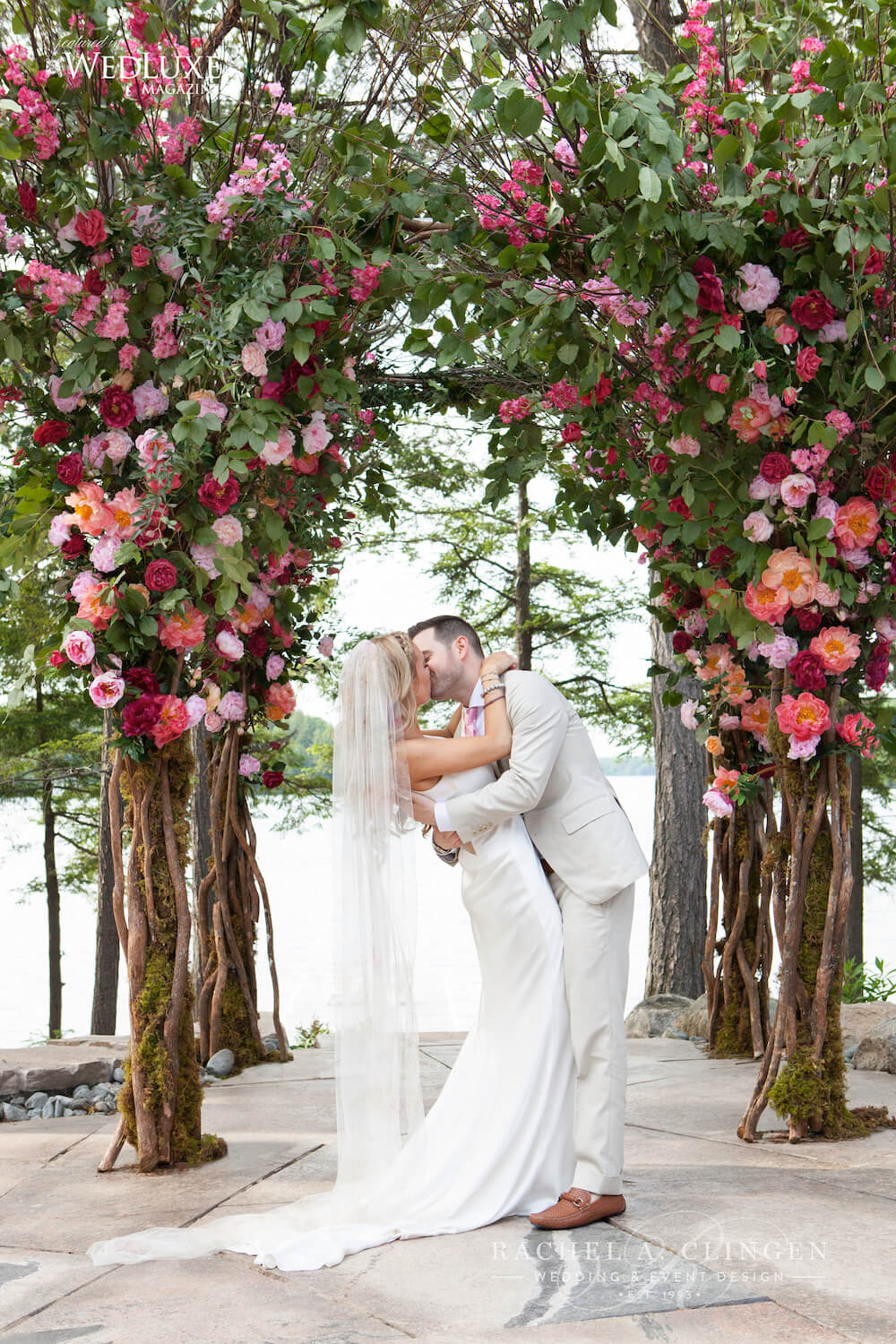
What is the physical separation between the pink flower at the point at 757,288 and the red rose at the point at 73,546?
2.40 m

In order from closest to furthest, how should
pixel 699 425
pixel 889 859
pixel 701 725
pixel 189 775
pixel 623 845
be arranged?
pixel 623 845 → pixel 699 425 → pixel 189 775 → pixel 701 725 → pixel 889 859

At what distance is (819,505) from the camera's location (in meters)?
4.20

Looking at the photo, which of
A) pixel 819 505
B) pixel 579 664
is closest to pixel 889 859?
pixel 579 664

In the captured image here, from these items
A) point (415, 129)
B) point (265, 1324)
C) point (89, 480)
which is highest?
point (415, 129)

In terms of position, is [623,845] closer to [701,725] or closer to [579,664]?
[701,725]

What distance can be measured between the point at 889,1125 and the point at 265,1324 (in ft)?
9.63

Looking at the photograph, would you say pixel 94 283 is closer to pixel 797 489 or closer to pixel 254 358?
pixel 254 358

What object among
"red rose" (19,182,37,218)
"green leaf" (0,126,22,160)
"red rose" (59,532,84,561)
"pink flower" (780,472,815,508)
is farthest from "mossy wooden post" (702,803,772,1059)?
"green leaf" (0,126,22,160)

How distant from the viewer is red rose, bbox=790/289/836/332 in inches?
157

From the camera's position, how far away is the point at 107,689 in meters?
4.09

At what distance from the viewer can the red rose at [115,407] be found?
4078 mm

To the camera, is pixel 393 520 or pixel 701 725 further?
pixel 393 520

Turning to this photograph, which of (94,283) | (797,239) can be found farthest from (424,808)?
(797,239)

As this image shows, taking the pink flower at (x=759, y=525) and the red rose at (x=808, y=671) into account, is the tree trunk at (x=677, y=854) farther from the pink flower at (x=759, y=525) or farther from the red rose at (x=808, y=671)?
the pink flower at (x=759, y=525)
